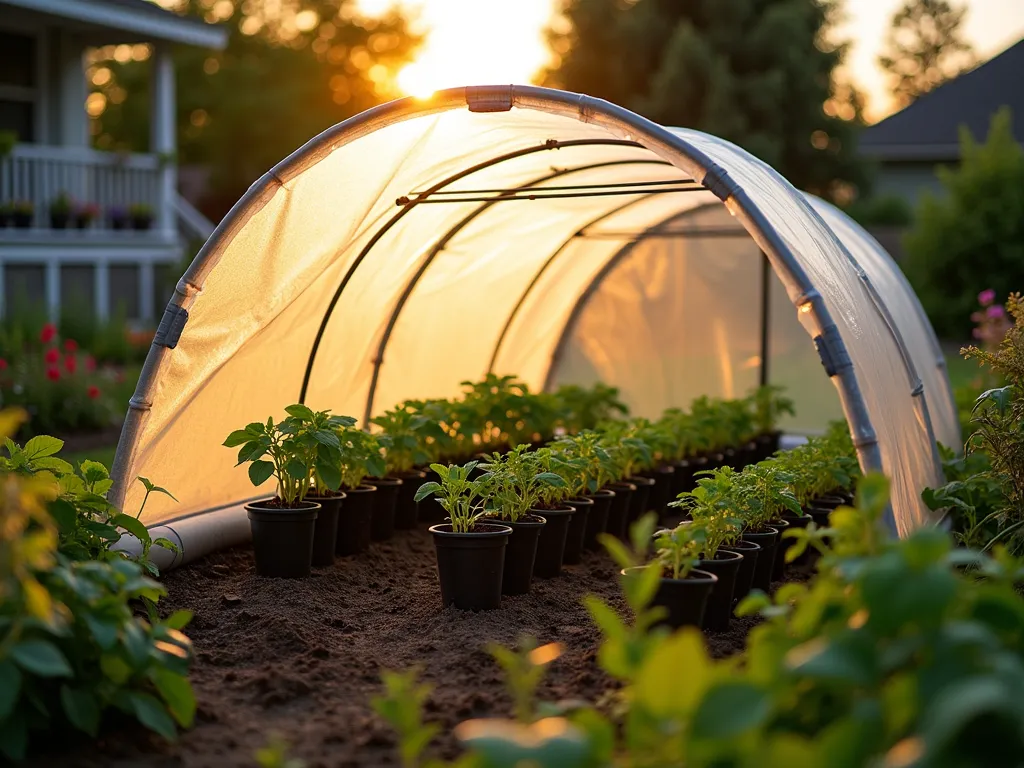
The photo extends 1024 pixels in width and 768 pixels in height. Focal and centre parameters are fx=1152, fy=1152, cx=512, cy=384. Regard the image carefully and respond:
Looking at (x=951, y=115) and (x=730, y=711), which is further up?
(x=951, y=115)

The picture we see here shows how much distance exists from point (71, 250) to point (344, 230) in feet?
Answer: 29.1

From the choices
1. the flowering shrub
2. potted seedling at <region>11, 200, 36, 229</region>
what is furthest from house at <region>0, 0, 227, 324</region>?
the flowering shrub

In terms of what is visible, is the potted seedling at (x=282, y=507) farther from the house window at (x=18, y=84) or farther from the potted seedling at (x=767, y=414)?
the house window at (x=18, y=84)

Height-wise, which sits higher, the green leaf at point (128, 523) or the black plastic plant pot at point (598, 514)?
the green leaf at point (128, 523)

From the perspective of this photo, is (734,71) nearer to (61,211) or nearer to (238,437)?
(61,211)

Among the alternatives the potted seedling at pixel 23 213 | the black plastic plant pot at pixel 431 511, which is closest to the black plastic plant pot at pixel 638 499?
the black plastic plant pot at pixel 431 511

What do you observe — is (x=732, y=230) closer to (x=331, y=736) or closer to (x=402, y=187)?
(x=402, y=187)

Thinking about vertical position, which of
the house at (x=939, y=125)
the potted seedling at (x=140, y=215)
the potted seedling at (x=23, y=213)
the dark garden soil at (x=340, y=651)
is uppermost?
the house at (x=939, y=125)

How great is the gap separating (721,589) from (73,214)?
10.8 meters

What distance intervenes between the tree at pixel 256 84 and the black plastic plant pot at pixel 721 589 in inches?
895

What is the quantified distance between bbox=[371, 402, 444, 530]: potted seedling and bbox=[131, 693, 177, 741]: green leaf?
2.85 m

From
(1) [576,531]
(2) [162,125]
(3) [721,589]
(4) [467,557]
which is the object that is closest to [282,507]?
(4) [467,557]

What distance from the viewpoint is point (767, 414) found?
7.80 metres

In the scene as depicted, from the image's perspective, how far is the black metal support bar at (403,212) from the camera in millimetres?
5637
